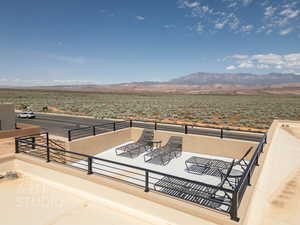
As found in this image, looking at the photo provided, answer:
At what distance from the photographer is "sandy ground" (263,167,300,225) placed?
4.25 m

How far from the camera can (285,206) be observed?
15.7ft

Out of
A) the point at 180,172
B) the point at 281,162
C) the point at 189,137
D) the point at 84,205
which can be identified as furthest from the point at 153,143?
Result: the point at 84,205

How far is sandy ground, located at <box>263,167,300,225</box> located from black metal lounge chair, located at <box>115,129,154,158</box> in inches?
243

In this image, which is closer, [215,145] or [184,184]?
[184,184]

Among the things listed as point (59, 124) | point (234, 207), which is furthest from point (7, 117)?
point (234, 207)

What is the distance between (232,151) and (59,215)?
8092mm

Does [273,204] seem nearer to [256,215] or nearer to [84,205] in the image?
[256,215]

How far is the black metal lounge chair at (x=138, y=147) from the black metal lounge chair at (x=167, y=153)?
70cm

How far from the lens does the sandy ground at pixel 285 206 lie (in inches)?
167

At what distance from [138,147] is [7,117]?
8701 millimetres

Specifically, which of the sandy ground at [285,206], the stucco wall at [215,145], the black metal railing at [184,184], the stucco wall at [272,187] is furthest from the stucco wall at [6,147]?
the sandy ground at [285,206]

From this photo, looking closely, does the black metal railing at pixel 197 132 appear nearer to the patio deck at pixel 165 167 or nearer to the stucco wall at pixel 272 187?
the patio deck at pixel 165 167

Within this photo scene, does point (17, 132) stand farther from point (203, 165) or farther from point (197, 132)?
point (197, 132)

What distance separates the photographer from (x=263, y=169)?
5.75m
